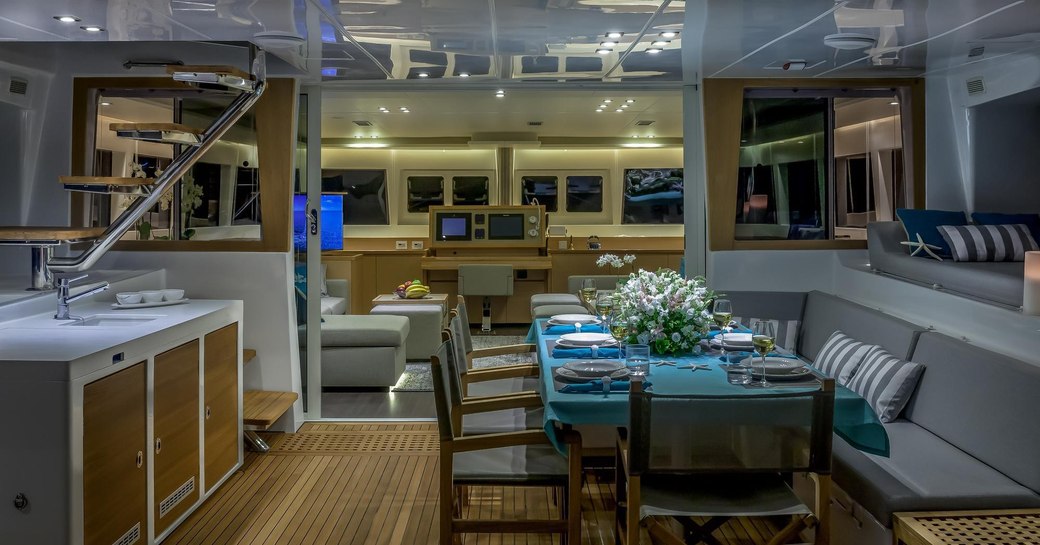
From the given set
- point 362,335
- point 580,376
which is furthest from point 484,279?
point 580,376

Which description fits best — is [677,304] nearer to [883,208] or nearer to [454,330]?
[454,330]

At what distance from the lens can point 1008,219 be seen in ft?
15.6

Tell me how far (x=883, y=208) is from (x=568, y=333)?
352 cm

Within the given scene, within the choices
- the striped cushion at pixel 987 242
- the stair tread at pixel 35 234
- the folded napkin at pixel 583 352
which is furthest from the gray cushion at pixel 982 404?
the stair tread at pixel 35 234

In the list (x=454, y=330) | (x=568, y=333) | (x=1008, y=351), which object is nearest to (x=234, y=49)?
(x=454, y=330)

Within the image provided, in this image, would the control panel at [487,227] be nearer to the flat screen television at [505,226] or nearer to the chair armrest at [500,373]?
the flat screen television at [505,226]

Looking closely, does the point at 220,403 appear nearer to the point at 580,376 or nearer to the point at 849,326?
the point at 580,376

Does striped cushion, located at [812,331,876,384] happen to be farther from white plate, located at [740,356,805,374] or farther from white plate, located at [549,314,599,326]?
white plate, located at [549,314,599,326]

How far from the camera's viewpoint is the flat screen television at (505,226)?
9.40 meters

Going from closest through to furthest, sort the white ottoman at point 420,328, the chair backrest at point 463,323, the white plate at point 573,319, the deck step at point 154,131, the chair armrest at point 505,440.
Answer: the chair armrest at point 505,440 → the deck step at point 154,131 → the chair backrest at point 463,323 → the white plate at point 573,319 → the white ottoman at point 420,328

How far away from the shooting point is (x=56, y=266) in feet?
11.8

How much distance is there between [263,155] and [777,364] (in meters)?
3.44

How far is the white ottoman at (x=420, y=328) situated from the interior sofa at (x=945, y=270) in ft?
12.6

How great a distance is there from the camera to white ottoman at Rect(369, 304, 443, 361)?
23.9 ft
